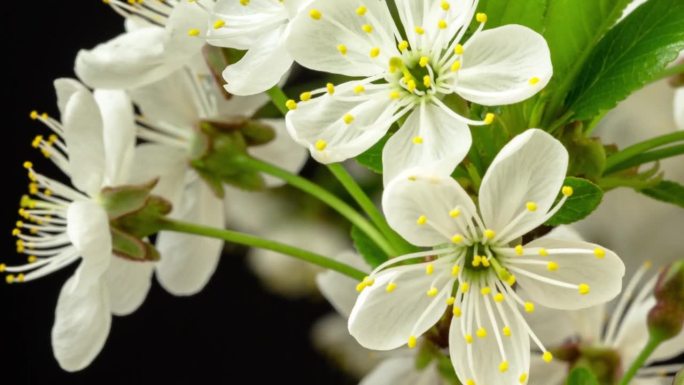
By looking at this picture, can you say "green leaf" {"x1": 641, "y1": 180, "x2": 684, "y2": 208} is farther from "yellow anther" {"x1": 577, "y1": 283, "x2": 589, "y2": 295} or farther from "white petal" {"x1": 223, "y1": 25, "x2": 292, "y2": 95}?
"white petal" {"x1": 223, "y1": 25, "x2": 292, "y2": 95}

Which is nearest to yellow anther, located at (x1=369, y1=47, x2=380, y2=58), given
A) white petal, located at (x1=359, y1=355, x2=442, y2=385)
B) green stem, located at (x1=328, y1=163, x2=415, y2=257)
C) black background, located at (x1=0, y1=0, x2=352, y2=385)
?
green stem, located at (x1=328, y1=163, x2=415, y2=257)

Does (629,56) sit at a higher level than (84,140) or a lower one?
higher

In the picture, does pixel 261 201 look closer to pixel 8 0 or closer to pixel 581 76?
pixel 8 0

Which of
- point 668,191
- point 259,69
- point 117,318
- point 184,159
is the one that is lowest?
point 117,318

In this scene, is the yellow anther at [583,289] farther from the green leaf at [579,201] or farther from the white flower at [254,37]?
the white flower at [254,37]

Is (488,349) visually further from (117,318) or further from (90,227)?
(117,318)

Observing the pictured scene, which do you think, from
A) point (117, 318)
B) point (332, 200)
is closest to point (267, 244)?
point (332, 200)

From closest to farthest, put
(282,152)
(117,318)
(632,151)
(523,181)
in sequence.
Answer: (523,181)
(632,151)
(282,152)
(117,318)
